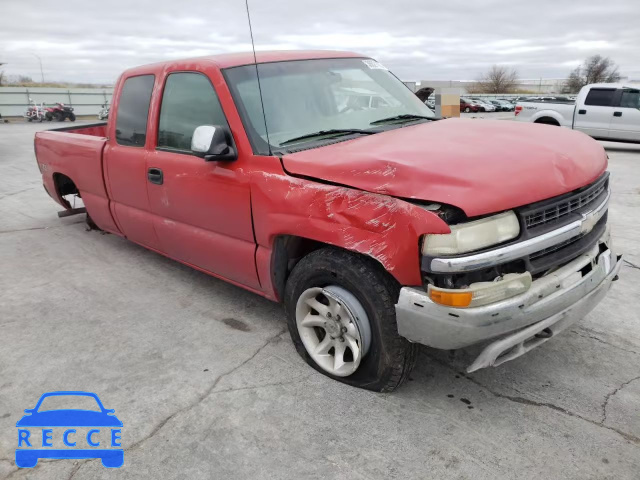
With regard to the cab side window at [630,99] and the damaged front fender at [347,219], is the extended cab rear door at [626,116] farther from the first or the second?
the damaged front fender at [347,219]

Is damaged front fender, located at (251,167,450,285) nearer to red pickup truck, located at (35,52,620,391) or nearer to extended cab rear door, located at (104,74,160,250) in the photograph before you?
red pickup truck, located at (35,52,620,391)

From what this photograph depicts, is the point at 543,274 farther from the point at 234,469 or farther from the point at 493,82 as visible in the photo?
the point at 493,82

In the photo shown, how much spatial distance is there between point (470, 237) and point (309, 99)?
5.36 feet

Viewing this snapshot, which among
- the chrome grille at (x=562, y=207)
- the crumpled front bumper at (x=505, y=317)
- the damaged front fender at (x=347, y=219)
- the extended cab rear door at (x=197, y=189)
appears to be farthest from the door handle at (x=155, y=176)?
the chrome grille at (x=562, y=207)

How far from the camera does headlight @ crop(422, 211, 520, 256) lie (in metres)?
2.19

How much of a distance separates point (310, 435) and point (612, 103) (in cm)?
1393

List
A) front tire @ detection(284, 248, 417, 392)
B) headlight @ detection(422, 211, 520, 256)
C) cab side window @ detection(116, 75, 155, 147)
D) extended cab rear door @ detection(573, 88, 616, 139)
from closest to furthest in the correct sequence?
headlight @ detection(422, 211, 520, 256)
front tire @ detection(284, 248, 417, 392)
cab side window @ detection(116, 75, 155, 147)
extended cab rear door @ detection(573, 88, 616, 139)

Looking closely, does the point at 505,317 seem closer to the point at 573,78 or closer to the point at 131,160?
the point at 131,160

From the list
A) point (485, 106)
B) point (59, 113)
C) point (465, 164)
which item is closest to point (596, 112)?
point (465, 164)

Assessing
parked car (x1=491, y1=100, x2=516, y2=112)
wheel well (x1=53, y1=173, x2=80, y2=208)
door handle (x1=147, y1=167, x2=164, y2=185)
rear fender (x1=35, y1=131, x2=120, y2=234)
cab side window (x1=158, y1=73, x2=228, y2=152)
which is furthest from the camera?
parked car (x1=491, y1=100, x2=516, y2=112)

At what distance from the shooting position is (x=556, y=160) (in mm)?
2574

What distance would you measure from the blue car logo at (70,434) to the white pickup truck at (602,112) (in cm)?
1379

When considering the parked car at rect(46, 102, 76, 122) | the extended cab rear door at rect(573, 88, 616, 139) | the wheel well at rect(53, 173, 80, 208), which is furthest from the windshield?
the parked car at rect(46, 102, 76, 122)

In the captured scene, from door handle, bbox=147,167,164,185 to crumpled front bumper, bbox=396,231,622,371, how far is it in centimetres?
226
